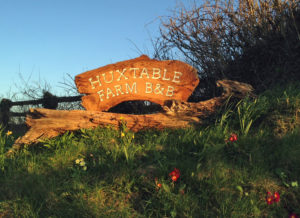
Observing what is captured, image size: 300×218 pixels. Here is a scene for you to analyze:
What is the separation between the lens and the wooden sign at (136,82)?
5555mm

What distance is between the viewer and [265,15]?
6355mm

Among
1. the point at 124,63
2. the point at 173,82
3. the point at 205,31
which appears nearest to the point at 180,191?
the point at 173,82

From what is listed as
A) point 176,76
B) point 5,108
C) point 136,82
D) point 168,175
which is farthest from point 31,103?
point 168,175

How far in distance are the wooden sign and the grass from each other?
1.26m

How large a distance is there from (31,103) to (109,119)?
6548 mm

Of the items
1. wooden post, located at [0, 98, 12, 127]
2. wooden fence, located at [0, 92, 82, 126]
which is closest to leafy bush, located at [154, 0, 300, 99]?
wooden fence, located at [0, 92, 82, 126]

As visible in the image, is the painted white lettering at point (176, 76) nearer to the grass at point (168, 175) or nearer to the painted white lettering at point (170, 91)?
the painted white lettering at point (170, 91)

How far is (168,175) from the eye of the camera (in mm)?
3322

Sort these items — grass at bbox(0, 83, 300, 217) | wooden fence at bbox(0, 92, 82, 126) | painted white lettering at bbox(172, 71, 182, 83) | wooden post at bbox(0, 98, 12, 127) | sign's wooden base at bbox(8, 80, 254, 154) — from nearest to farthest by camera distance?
grass at bbox(0, 83, 300, 217) < sign's wooden base at bbox(8, 80, 254, 154) < painted white lettering at bbox(172, 71, 182, 83) < wooden fence at bbox(0, 92, 82, 126) < wooden post at bbox(0, 98, 12, 127)

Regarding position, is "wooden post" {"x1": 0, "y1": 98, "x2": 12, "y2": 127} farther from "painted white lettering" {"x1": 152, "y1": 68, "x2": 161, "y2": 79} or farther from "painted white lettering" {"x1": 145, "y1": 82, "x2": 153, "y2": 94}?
"painted white lettering" {"x1": 152, "y1": 68, "x2": 161, "y2": 79}

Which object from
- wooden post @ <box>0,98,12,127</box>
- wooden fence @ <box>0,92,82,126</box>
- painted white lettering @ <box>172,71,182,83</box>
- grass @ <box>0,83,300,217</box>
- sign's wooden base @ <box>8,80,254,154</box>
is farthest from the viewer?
wooden post @ <box>0,98,12,127</box>

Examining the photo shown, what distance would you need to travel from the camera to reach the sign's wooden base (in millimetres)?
4836

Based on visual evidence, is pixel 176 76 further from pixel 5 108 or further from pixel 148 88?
pixel 5 108

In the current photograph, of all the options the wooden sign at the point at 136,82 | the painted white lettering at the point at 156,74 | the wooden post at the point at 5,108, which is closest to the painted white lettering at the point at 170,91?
the wooden sign at the point at 136,82
